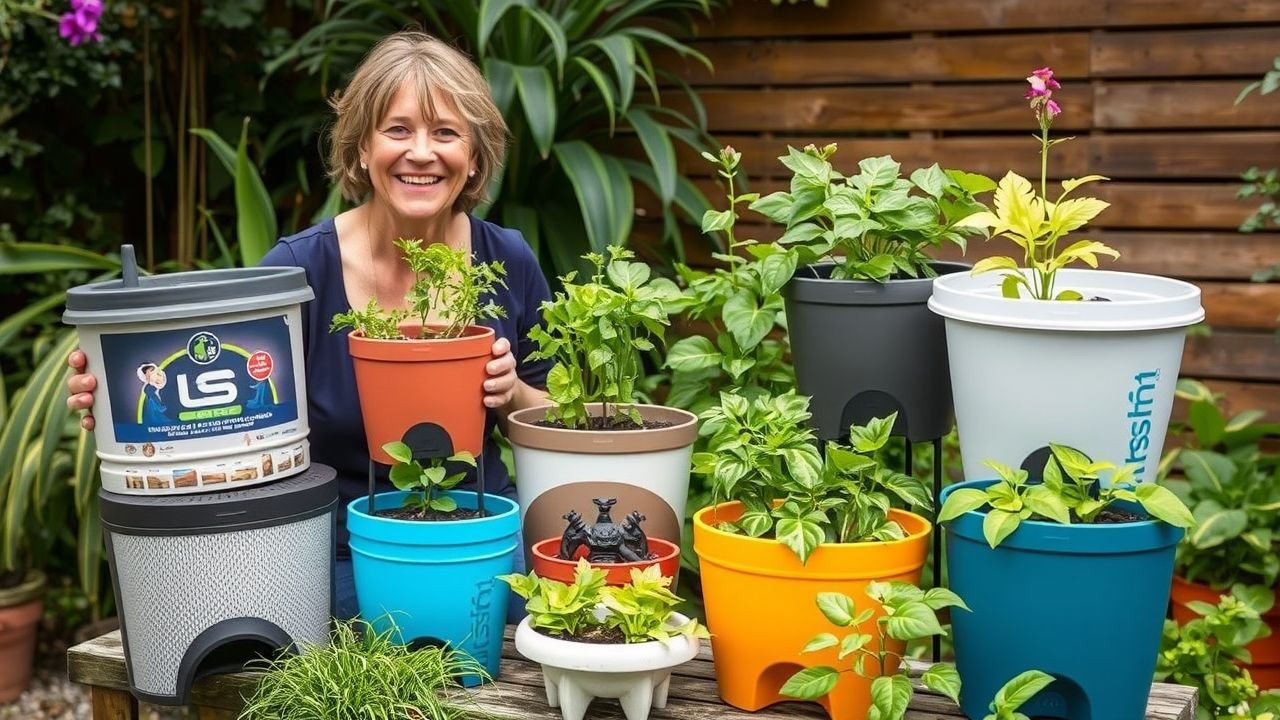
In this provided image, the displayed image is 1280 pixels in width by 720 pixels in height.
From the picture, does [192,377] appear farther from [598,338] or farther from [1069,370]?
[1069,370]

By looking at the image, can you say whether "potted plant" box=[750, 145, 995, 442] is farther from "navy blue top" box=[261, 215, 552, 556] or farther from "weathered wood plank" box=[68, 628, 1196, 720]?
"navy blue top" box=[261, 215, 552, 556]

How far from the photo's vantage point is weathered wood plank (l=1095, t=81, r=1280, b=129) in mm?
3010

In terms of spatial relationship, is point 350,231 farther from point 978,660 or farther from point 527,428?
point 978,660

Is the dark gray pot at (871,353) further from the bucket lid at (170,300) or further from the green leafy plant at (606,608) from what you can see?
the bucket lid at (170,300)

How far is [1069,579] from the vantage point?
4.40ft

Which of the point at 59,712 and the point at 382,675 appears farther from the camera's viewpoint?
the point at 59,712

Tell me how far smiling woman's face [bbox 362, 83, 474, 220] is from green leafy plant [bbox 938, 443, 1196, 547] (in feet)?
2.91

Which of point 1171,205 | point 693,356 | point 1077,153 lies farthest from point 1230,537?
point 693,356

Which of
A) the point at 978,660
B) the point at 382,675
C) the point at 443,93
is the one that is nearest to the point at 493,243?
the point at 443,93

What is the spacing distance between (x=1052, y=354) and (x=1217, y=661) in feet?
3.64

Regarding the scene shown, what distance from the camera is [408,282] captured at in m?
→ 1.98

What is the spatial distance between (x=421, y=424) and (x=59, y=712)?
2.13m

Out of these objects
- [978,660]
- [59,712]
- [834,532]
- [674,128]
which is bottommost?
[59,712]

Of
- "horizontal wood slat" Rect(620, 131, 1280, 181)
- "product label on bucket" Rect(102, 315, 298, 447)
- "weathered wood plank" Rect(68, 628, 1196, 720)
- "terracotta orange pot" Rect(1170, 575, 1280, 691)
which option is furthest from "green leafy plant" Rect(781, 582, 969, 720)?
"horizontal wood slat" Rect(620, 131, 1280, 181)
